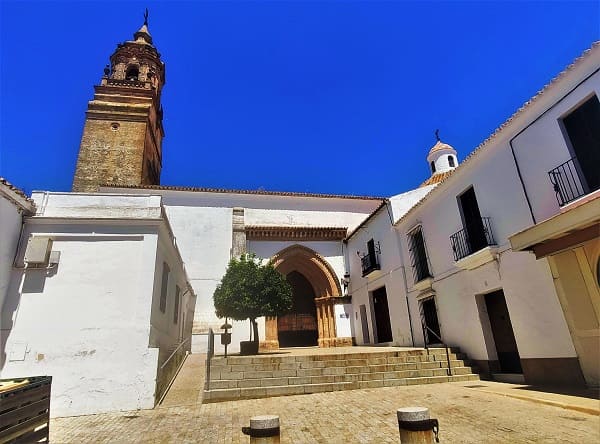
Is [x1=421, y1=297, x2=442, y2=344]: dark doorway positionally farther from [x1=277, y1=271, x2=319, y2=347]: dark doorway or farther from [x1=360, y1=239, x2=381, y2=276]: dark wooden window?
[x1=277, y1=271, x2=319, y2=347]: dark doorway

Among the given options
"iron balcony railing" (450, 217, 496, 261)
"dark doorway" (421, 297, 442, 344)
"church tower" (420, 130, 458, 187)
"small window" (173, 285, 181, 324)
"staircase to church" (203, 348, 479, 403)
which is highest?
"church tower" (420, 130, 458, 187)

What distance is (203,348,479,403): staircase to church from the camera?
714cm

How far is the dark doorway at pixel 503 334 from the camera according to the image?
8117 millimetres

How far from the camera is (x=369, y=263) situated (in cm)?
1440

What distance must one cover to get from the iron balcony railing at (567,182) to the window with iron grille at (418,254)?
15.4 feet

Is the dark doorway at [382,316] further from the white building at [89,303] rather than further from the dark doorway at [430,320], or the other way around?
the white building at [89,303]

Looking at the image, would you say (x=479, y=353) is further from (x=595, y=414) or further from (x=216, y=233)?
(x=216, y=233)

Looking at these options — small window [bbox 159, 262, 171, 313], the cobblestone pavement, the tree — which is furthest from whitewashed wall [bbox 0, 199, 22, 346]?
the tree

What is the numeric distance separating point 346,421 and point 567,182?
591 cm

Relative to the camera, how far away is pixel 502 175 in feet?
26.5

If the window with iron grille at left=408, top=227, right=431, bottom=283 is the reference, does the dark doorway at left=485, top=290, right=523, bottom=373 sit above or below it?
below

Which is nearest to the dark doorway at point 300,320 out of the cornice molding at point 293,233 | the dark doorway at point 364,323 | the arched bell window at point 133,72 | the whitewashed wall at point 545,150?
the cornice molding at point 293,233

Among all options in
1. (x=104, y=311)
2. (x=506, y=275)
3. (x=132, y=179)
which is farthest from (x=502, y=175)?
(x=132, y=179)

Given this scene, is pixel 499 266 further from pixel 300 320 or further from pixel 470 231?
pixel 300 320
